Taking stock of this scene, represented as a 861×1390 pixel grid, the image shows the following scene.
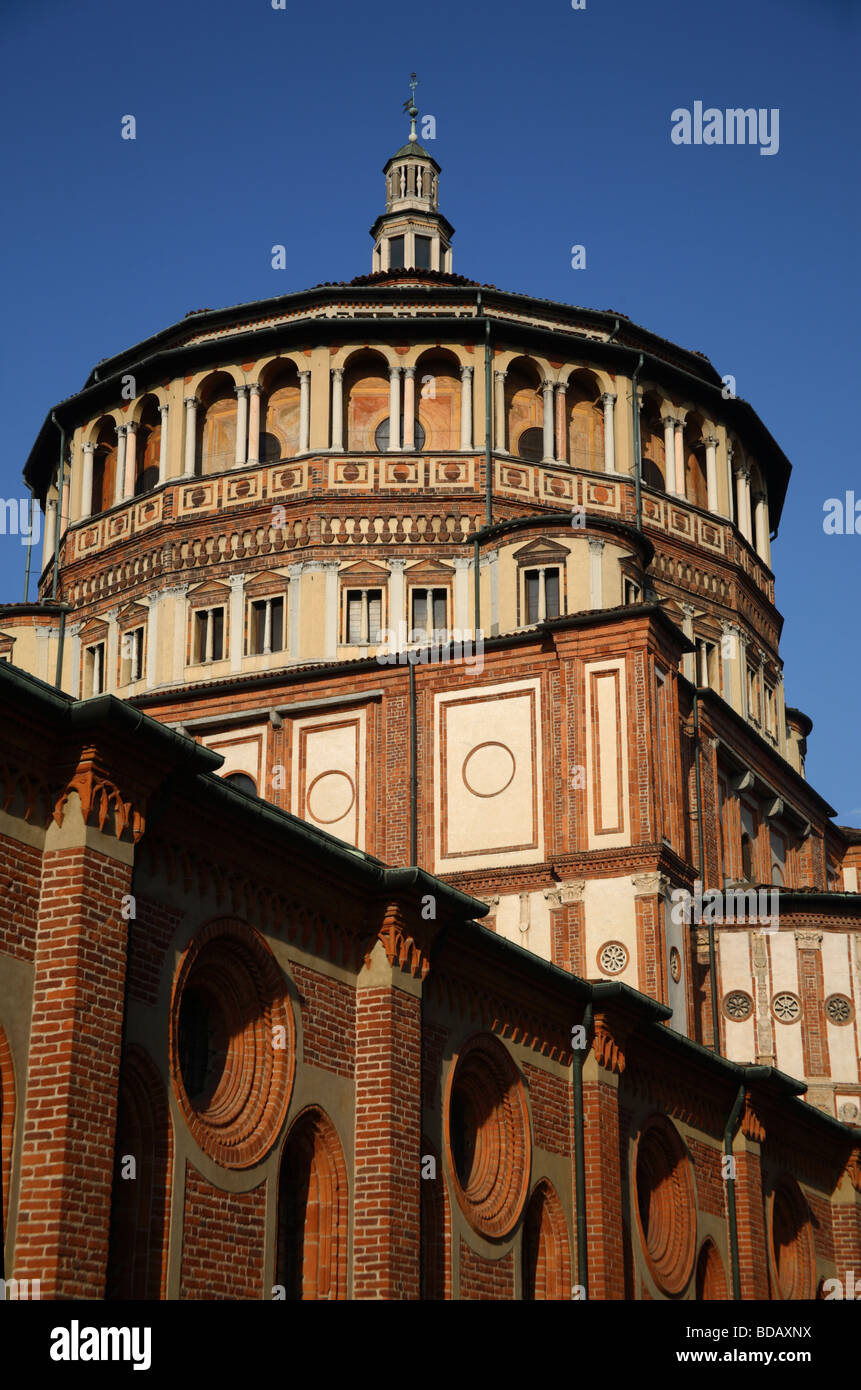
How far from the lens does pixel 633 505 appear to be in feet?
151

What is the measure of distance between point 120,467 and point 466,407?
9.04 metres

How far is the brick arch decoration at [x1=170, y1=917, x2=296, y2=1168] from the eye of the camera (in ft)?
58.2

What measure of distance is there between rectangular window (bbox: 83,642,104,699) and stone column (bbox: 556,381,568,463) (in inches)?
475

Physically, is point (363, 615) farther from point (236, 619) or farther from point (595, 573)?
point (595, 573)

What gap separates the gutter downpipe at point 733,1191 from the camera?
2889 centimetres

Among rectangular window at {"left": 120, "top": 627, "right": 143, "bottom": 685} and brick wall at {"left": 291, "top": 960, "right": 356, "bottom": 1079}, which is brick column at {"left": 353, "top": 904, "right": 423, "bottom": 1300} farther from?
rectangular window at {"left": 120, "top": 627, "right": 143, "bottom": 685}

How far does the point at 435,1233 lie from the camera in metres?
20.8

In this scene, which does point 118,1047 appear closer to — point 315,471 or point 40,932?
point 40,932

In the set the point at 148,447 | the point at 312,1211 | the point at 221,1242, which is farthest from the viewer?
the point at 148,447

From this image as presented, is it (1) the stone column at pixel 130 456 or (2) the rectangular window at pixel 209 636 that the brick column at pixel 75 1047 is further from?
(1) the stone column at pixel 130 456

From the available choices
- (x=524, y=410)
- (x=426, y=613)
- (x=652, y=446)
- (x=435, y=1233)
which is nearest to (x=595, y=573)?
(x=426, y=613)

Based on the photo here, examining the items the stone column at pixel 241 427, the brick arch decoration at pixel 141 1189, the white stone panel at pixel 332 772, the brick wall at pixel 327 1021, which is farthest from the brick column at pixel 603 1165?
the stone column at pixel 241 427

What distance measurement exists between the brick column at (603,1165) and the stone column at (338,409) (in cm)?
2265
